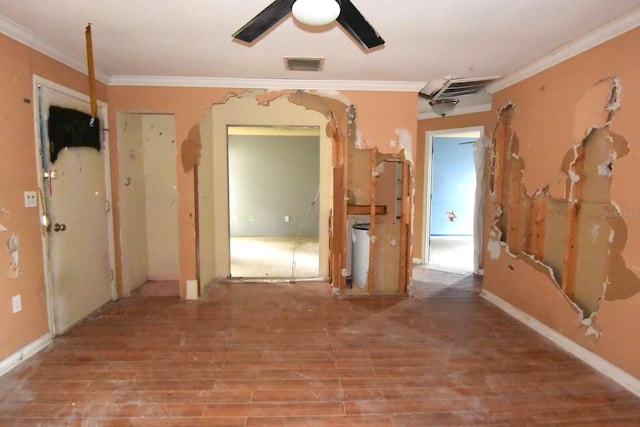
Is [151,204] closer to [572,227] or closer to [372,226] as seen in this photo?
[372,226]

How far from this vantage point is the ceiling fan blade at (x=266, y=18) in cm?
163

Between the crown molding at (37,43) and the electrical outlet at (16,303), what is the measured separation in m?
1.79

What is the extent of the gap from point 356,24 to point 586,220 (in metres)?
2.21

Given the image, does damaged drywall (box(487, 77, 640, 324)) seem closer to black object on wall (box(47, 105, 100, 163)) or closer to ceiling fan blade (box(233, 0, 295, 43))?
ceiling fan blade (box(233, 0, 295, 43))

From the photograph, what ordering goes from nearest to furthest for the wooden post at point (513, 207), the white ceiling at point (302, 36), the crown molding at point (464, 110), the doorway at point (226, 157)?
the white ceiling at point (302, 36), the wooden post at point (513, 207), the doorway at point (226, 157), the crown molding at point (464, 110)

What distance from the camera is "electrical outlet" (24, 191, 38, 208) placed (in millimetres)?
2441

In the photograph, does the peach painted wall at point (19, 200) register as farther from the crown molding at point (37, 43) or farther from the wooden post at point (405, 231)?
the wooden post at point (405, 231)

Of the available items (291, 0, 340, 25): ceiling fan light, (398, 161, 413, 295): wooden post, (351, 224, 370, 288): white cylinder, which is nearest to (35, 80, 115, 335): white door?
(291, 0, 340, 25): ceiling fan light

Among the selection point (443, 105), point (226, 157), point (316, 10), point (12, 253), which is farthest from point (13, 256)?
point (443, 105)

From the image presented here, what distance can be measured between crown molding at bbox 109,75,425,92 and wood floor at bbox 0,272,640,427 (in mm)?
2315

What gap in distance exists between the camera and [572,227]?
102 inches

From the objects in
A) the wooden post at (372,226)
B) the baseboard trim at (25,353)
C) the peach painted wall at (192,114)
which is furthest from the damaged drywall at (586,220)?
the baseboard trim at (25,353)

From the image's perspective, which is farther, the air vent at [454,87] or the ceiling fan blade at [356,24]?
the air vent at [454,87]

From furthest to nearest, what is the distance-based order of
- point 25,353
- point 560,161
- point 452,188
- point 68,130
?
Answer: point 452,188 → point 68,130 → point 560,161 → point 25,353
